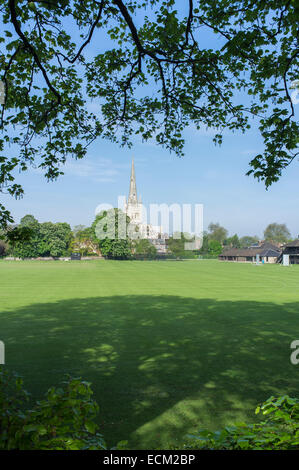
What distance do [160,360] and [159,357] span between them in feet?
0.93

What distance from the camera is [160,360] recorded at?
A: 9836mm

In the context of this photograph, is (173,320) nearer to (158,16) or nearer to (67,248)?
(158,16)

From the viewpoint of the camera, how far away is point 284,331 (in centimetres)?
1370

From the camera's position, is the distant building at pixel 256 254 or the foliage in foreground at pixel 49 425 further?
the distant building at pixel 256 254

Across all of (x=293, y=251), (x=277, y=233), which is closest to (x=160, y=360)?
(x=293, y=251)

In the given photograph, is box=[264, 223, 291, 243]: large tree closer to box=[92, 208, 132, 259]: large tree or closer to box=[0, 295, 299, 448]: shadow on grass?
box=[92, 208, 132, 259]: large tree

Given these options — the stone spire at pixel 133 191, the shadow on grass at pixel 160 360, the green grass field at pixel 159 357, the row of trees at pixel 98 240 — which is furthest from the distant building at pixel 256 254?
the shadow on grass at pixel 160 360

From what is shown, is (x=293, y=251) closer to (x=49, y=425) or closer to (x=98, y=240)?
(x=98, y=240)

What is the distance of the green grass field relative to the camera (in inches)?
256

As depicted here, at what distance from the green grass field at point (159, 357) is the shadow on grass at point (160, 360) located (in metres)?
0.02

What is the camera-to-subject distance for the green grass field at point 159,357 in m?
6.50

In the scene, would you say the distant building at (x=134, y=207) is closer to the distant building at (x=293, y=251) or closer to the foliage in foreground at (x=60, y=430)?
the distant building at (x=293, y=251)

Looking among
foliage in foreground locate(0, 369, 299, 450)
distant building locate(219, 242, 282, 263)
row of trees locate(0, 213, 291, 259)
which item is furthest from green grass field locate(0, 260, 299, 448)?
distant building locate(219, 242, 282, 263)

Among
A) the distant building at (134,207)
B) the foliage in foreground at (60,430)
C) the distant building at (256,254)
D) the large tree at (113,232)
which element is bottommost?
the distant building at (256,254)
